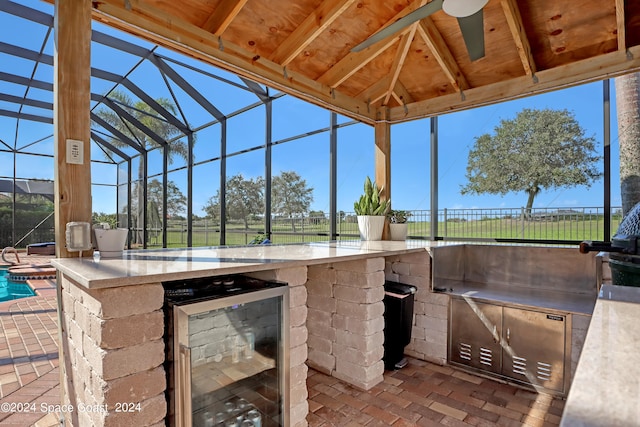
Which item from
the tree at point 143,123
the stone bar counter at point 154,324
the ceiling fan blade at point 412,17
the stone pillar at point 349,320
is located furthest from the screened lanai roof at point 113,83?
the stone bar counter at point 154,324

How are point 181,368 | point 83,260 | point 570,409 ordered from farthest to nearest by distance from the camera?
point 83,260, point 181,368, point 570,409

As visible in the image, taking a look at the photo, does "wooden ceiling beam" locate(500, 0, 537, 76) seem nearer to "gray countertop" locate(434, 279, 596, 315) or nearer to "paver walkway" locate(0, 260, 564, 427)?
"gray countertop" locate(434, 279, 596, 315)

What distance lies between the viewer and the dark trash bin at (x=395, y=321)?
106 inches

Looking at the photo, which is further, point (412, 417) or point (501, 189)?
point (501, 189)

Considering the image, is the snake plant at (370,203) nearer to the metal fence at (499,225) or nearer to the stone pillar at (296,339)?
the metal fence at (499,225)

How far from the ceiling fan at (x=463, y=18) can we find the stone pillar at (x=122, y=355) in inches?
74.9

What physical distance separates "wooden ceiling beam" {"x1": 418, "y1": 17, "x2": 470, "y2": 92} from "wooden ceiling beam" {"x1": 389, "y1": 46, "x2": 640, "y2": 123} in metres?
0.16

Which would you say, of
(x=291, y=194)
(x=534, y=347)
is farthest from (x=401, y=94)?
(x=291, y=194)

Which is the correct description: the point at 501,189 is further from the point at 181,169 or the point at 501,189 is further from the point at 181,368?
the point at 181,169

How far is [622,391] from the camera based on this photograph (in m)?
0.41

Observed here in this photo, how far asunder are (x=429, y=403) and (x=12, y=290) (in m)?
7.08

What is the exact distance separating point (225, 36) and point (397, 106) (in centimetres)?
203

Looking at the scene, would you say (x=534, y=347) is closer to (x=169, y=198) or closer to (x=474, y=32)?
(x=474, y=32)

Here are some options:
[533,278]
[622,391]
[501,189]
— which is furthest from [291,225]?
[622,391]
